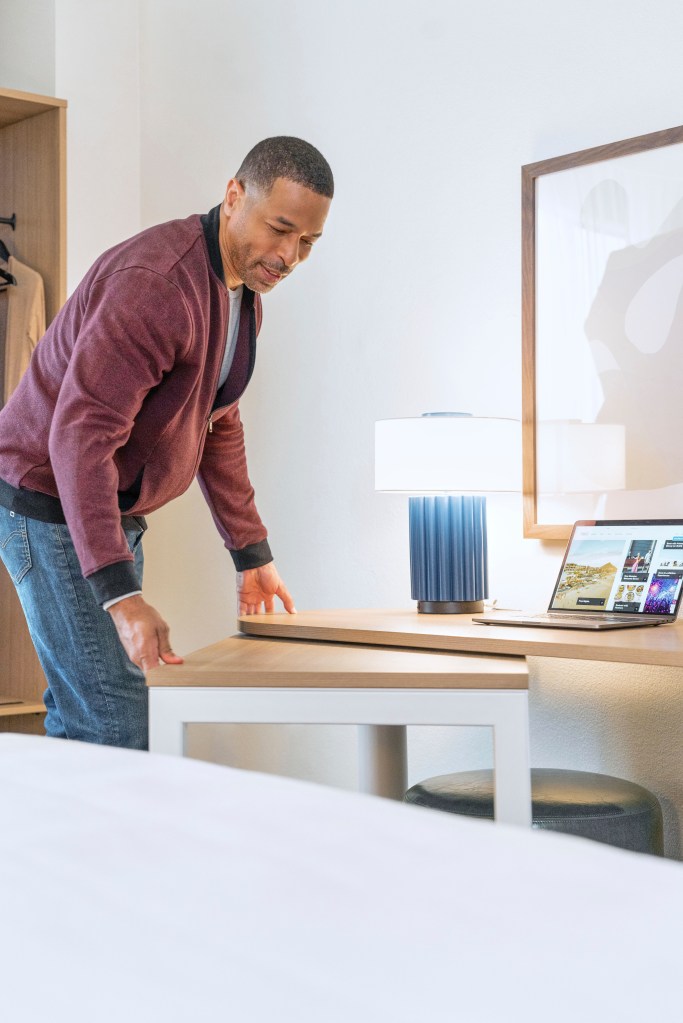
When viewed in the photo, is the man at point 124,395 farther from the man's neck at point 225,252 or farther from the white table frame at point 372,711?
the white table frame at point 372,711

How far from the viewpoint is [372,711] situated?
1435 mm

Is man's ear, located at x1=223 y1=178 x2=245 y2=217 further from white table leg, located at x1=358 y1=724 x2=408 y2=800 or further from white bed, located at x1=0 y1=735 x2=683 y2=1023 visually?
white bed, located at x1=0 y1=735 x2=683 y2=1023

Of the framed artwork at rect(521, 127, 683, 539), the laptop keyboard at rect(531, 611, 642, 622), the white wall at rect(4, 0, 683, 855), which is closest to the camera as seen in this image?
the laptop keyboard at rect(531, 611, 642, 622)

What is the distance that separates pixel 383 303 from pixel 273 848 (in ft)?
6.35

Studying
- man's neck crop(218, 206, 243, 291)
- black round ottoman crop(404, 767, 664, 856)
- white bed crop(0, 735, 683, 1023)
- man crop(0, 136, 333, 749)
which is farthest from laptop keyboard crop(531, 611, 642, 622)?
white bed crop(0, 735, 683, 1023)

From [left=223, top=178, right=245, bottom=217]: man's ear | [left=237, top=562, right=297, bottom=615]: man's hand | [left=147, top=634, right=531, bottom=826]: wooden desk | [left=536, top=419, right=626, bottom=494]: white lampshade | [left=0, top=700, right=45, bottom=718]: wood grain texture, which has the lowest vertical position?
[left=0, top=700, right=45, bottom=718]: wood grain texture

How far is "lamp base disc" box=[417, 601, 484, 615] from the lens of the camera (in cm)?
205

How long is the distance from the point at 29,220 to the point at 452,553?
1.65m

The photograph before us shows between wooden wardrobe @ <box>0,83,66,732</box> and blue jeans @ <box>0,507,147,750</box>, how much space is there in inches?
45.6

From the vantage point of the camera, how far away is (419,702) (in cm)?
143

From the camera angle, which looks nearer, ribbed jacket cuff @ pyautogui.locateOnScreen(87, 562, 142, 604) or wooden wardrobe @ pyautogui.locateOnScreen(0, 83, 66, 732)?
ribbed jacket cuff @ pyautogui.locateOnScreen(87, 562, 142, 604)

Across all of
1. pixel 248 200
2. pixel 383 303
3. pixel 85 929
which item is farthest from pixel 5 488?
pixel 85 929

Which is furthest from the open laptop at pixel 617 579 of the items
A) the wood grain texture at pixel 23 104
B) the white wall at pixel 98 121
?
the wood grain texture at pixel 23 104

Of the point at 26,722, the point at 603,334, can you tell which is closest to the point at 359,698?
the point at 603,334
